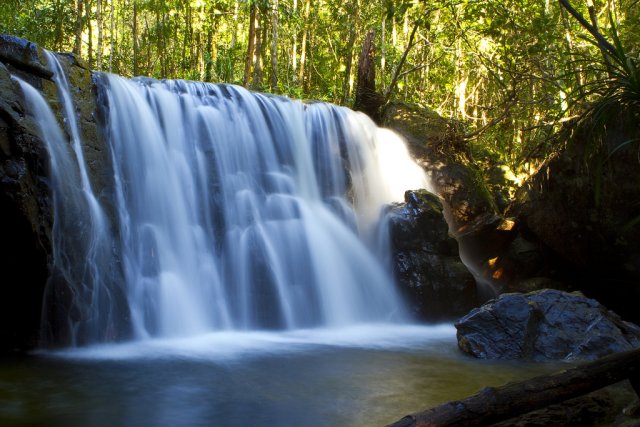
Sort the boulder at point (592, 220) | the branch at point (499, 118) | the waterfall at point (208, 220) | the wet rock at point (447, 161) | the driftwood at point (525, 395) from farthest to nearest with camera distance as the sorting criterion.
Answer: the wet rock at point (447, 161) < the branch at point (499, 118) < the boulder at point (592, 220) < the waterfall at point (208, 220) < the driftwood at point (525, 395)

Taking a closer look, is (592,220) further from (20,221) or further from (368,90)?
(20,221)

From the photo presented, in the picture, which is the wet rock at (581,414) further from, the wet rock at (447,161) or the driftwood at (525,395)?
the wet rock at (447,161)

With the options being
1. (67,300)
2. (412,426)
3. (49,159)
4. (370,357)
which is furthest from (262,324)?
(412,426)

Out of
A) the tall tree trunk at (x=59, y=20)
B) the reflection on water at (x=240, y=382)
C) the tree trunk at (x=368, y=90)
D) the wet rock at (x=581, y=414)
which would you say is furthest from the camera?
the tall tree trunk at (x=59, y=20)

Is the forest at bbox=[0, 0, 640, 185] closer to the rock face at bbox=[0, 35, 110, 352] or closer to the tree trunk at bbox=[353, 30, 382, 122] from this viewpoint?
the tree trunk at bbox=[353, 30, 382, 122]

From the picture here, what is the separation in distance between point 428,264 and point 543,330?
308 centimetres

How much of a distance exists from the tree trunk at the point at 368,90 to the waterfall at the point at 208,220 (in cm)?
265

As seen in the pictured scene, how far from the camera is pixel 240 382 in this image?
→ 511 cm

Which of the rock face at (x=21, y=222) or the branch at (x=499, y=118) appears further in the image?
the branch at (x=499, y=118)

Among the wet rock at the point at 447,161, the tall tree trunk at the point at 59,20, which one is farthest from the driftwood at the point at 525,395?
the tall tree trunk at the point at 59,20

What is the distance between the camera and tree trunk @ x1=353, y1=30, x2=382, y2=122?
13.9 m

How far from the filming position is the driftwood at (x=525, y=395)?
8.34 feet

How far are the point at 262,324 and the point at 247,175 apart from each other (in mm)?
2687

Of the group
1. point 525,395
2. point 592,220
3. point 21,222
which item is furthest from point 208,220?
point 525,395
